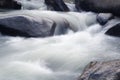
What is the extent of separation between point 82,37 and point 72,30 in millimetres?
922

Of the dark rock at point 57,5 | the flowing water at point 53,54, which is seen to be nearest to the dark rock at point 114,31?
the flowing water at point 53,54

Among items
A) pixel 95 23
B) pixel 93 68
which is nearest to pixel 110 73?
pixel 93 68

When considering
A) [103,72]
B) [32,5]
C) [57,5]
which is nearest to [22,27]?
[57,5]

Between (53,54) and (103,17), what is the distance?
5.06 m

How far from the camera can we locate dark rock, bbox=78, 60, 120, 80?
458cm

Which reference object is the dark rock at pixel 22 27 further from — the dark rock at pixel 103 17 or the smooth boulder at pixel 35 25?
the dark rock at pixel 103 17

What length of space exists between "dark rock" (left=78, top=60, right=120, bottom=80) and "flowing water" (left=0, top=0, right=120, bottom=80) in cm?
144

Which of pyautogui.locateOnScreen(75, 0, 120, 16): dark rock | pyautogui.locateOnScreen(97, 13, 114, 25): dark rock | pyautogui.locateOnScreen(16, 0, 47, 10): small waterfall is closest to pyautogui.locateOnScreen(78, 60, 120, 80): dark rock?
pyautogui.locateOnScreen(97, 13, 114, 25): dark rock

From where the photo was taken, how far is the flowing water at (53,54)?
265 inches

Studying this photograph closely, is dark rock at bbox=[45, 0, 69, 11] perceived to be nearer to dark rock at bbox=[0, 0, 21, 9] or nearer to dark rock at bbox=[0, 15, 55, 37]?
dark rock at bbox=[0, 0, 21, 9]

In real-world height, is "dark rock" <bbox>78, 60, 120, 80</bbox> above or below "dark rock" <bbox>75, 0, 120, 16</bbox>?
above

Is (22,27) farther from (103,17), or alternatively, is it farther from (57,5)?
(57,5)

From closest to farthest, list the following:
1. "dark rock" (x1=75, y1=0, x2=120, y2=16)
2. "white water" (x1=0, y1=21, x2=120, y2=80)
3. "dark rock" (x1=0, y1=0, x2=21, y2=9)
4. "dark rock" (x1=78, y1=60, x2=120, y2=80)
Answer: "dark rock" (x1=78, y1=60, x2=120, y2=80) < "white water" (x1=0, y1=21, x2=120, y2=80) < "dark rock" (x1=75, y1=0, x2=120, y2=16) < "dark rock" (x1=0, y1=0, x2=21, y2=9)

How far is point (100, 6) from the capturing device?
14000mm
